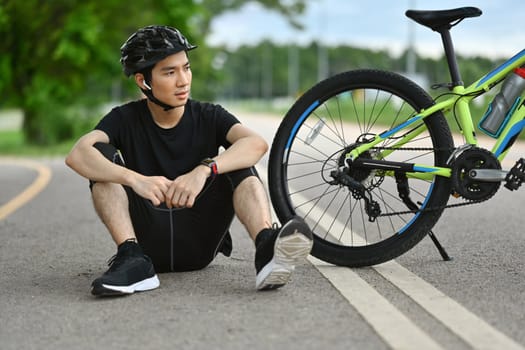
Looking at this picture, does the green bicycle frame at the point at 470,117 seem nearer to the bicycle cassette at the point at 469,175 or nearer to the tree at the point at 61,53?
the bicycle cassette at the point at 469,175

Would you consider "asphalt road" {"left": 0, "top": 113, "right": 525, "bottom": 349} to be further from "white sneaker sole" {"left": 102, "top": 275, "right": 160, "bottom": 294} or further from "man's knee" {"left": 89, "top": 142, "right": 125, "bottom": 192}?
"man's knee" {"left": 89, "top": 142, "right": 125, "bottom": 192}

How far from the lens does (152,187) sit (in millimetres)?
4160

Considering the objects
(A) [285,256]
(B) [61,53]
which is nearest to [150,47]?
(A) [285,256]

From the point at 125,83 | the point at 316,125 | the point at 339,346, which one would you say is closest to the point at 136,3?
the point at 125,83

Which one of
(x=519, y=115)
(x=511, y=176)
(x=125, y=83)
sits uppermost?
(x=519, y=115)

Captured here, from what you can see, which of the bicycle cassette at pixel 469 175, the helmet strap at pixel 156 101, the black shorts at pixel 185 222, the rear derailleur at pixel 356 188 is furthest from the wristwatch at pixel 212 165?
the bicycle cassette at pixel 469 175

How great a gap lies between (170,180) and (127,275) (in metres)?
0.59

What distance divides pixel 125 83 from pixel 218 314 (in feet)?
73.3

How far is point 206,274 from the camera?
4652mm

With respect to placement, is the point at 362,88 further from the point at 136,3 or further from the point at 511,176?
the point at 136,3

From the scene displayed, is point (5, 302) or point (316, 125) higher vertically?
point (316, 125)

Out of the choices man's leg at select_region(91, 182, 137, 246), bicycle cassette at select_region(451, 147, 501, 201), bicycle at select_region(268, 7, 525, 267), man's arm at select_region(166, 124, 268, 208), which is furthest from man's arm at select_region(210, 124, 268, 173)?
bicycle cassette at select_region(451, 147, 501, 201)

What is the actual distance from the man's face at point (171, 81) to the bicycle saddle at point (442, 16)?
1255mm

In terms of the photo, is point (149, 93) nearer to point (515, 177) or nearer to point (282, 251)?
point (282, 251)
